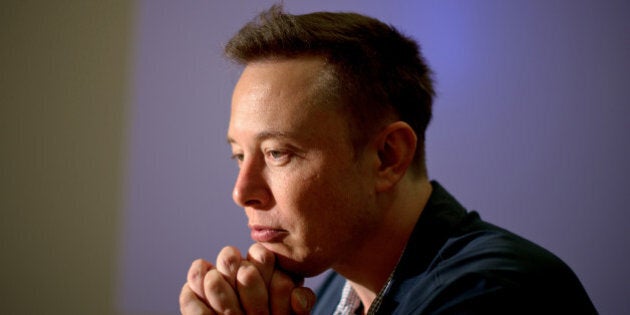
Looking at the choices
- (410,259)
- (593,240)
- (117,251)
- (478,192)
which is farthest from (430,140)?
(117,251)

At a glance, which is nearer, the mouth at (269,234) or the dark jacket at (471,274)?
the dark jacket at (471,274)

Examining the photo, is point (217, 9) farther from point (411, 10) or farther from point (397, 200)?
point (397, 200)

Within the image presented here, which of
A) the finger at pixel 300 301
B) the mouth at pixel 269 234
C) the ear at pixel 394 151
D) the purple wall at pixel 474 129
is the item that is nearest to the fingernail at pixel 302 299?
the finger at pixel 300 301

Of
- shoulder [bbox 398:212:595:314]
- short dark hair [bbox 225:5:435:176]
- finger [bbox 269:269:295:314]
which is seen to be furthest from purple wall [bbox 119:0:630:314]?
finger [bbox 269:269:295:314]

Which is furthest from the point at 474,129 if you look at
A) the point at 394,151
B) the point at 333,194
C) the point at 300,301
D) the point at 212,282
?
the point at 212,282

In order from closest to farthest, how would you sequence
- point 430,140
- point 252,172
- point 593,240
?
point 252,172 < point 593,240 < point 430,140

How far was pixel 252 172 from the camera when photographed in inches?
42.0

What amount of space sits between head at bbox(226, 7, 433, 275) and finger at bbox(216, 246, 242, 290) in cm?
7

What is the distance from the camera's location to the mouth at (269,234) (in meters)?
1.08

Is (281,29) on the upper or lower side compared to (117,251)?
upper

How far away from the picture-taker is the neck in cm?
116

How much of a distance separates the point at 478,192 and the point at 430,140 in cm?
24

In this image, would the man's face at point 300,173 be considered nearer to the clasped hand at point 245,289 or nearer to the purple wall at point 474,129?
the clasped hand at point 245,289

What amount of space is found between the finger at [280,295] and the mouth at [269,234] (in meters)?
0.09
